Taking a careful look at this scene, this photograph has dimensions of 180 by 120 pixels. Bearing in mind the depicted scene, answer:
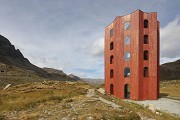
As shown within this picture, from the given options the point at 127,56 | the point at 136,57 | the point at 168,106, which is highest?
the point at 127,56

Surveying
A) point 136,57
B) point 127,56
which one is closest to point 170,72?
point 127,56

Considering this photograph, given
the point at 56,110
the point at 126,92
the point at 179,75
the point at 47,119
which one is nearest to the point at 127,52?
the point at 126,92

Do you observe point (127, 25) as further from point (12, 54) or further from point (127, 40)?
point (12, 54)

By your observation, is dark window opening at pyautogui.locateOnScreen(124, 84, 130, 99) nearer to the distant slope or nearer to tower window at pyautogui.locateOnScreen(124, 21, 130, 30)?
tower window at pyautogui.locateOnScreen(124, 21, 130, 30)

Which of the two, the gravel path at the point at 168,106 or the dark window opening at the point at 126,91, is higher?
the dark window opening at the point at 126,91

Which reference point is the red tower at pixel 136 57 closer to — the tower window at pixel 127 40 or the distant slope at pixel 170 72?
the tower window at pixel 127 40

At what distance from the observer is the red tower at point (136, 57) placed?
3981 centimetres

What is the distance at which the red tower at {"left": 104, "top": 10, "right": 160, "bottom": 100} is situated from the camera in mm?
39812

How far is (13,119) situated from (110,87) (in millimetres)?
30318

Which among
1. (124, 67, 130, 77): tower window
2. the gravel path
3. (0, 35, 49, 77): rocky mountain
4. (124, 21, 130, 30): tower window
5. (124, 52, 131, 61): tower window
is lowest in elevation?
the gravel path

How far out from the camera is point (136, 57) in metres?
39.8

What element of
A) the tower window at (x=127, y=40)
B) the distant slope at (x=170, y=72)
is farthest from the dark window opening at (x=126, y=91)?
the distant slope at (x=170, y=72)

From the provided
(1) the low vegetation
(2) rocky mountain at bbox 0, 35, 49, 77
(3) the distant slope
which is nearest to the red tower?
(1) the low vegetation

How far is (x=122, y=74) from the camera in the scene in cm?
4147
